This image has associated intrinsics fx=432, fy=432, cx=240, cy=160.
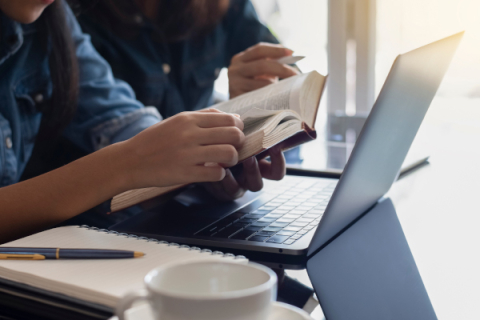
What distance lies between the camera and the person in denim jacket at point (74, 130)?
1.57 ft

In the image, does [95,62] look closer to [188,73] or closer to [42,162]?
[42,162]

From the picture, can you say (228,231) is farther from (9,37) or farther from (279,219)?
(9,37)

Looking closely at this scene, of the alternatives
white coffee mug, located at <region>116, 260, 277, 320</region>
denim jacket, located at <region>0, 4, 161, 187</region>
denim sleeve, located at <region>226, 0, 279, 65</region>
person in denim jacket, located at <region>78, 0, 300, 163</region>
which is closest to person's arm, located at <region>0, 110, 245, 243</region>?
white coffee mug, located at <region>116, 260, 277, 320</region>

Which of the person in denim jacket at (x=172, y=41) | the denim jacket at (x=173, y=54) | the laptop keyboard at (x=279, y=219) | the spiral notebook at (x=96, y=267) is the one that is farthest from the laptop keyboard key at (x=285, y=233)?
the denim jacket at (x=173, y=54)

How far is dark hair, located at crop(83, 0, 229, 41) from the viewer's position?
1233mm

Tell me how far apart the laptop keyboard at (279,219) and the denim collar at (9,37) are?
1.74 ft

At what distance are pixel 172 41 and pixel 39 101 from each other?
549 millimetres

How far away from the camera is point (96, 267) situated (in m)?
0.33

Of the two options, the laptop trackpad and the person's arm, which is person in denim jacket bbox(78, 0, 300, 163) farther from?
the person's arm

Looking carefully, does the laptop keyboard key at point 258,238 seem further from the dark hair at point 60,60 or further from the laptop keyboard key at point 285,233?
the dark hair at point 60,60

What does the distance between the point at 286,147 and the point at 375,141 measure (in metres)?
0.20

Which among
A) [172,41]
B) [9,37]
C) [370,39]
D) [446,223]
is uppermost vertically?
[9,37]

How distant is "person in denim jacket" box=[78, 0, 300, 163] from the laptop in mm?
698

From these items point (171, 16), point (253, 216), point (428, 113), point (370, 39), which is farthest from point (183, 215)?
point (370, 39)
